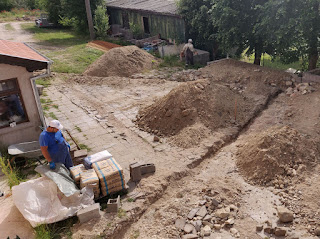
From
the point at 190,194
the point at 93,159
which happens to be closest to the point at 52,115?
the point at 93,159

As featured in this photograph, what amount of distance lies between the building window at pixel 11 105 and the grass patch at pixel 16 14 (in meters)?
33.4

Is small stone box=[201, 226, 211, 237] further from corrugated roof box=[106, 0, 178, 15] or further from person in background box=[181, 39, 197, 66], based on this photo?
corrugated roof box=[106, 0, 178, 15]

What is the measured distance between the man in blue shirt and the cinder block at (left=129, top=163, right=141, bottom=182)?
1.65 meters

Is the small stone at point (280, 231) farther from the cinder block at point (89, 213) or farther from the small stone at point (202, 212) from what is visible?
the cinder block at point (89, 213)

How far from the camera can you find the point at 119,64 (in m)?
16.0

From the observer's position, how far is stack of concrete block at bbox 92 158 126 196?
626 centimetres

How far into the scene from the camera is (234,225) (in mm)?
5793

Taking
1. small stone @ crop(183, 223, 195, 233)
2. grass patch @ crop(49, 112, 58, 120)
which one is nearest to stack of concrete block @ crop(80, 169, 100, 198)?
small stone @ crop(183, 223, 195, 233)

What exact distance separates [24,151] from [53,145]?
172 cm

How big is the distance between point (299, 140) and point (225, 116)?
2.72 meters

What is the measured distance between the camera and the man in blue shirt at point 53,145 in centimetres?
645

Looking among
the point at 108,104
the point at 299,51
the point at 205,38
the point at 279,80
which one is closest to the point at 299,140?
the point at 279,80

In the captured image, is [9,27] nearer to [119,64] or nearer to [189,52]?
[119,64]

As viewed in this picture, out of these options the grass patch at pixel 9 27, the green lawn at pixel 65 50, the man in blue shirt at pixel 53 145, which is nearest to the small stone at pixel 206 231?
the man in blue shirt at pixel 53 145
